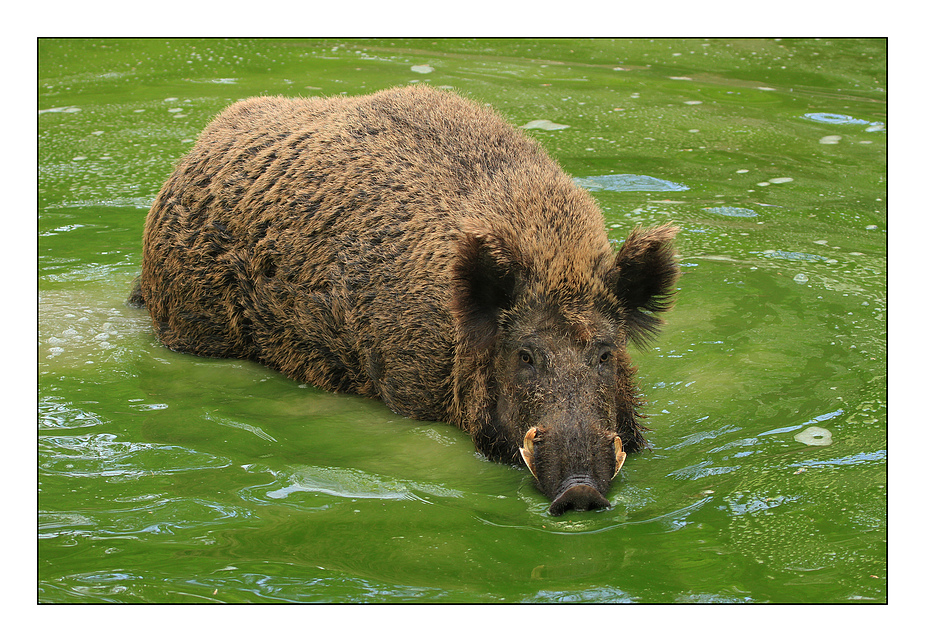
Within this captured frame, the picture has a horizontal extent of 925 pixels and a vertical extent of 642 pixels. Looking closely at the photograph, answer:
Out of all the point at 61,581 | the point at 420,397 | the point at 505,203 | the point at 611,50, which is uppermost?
the point at 611,50

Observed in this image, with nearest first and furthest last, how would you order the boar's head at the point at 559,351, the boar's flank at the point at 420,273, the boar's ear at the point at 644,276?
the boar's head at the point at 559,351 → the boar's flank at the point at 420,273 → the boar's ear at the point at 644,276

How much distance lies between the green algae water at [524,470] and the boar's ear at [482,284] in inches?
30.8

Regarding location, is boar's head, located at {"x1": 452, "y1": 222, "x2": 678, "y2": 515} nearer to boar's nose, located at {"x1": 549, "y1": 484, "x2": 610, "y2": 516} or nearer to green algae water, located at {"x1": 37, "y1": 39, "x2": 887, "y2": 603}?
boar's nose, located at {"x1": 549, "y1": 484, "x2": 610, "y2": 516}

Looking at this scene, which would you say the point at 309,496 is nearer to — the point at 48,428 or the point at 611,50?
the point at 48,428

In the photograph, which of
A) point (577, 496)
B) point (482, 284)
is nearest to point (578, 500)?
point (577, 496)

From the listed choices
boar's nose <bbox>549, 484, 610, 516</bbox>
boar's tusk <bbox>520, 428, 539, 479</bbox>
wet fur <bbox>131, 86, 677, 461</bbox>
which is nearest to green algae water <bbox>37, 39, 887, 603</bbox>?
boar's nose <bbox>549, 484, 610, 516</bbox>

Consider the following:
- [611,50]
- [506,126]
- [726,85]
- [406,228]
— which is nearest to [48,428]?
[406,228]

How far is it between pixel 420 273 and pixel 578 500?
1945mm

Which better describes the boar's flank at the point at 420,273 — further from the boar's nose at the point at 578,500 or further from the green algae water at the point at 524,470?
the green algae water at the point at 524,470

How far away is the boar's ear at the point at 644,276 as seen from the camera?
5.93 metres

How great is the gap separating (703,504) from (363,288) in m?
2.62

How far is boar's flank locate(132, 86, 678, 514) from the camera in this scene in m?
5.77

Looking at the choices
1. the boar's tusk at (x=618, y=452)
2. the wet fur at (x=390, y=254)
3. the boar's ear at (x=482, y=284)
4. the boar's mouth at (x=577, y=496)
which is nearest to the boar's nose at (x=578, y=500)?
the boar's mouth at (x=577, y=496)

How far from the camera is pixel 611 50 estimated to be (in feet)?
54.6
